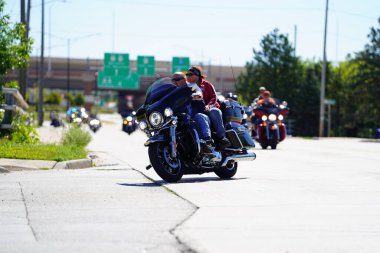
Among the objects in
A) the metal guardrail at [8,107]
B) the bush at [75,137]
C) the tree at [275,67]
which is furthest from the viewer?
the tree at [275,67]

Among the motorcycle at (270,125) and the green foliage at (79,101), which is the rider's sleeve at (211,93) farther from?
the green foliage at (79,101)

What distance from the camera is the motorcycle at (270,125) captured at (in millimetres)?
26297

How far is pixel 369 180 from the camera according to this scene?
43.4 feet

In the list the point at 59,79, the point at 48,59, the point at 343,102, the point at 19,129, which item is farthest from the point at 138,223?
Result: the point at 59,79

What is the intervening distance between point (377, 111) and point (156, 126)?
7445cm

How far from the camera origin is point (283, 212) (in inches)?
345

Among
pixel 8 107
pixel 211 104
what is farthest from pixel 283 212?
pixel 8 107

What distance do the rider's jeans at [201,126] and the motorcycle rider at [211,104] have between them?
34 centimetres

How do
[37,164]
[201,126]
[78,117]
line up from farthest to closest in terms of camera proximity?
[78,117] → [37,164] → [201,126]

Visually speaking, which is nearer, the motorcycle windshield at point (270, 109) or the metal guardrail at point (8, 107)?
the metal guardrail at point (8, 107)

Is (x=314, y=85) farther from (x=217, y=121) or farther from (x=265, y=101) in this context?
(x=217, y=121)

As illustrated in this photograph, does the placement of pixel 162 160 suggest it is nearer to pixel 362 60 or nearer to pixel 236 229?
pixel 236 229

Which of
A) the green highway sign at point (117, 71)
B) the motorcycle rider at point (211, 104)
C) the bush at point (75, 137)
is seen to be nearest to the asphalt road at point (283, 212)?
the motorcycle rider at point (211, 104)

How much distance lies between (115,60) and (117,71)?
0.98m
